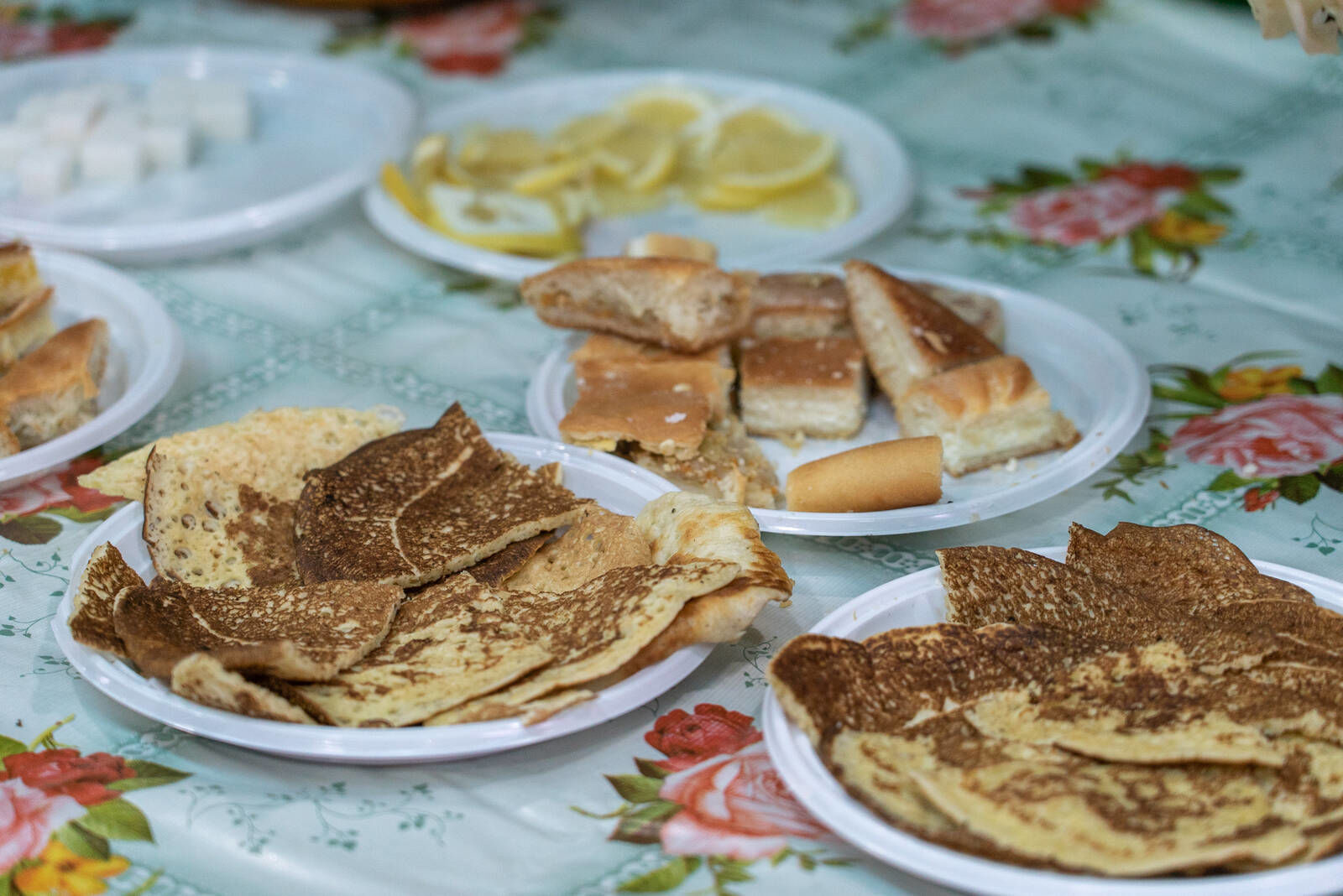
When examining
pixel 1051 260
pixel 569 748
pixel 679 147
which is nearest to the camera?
A: pixel 569 748

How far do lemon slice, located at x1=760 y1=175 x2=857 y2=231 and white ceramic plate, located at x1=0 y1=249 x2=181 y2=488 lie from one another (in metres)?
1.74

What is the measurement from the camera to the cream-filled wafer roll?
2.38 metres

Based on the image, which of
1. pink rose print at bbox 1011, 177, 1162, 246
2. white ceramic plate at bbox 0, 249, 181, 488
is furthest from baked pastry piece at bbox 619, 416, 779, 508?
pink rose print at bbox 1011, 177, 1162, 246

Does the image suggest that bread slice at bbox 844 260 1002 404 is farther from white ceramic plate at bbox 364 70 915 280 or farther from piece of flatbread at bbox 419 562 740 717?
piece of flatbread at bbox 419 562 740 717

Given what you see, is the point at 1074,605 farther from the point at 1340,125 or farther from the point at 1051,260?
the point at 1340,125

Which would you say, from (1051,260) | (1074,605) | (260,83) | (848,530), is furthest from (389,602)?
(260,83)

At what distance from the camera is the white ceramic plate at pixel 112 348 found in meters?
2.51

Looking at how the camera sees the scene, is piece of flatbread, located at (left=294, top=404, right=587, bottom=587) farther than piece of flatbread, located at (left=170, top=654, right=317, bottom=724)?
Yes

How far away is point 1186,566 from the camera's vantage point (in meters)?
2.01

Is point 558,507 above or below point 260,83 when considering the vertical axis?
below

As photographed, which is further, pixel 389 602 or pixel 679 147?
pixel 679 147

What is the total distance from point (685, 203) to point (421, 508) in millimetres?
1839

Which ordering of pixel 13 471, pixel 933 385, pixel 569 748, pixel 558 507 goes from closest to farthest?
pixel 569 748 → pixel 558 507 → pixel 13 471 → pixel 933 385

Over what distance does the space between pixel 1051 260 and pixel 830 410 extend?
46.6 inches
